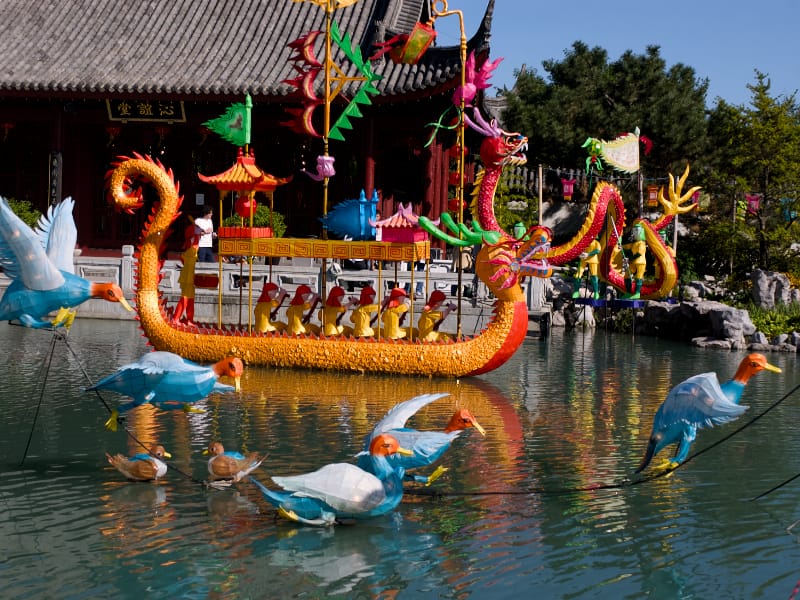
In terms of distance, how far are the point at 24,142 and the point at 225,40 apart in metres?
5.55

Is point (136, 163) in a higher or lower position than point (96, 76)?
lower

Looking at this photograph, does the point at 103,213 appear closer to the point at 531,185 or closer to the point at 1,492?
the point at 531,185

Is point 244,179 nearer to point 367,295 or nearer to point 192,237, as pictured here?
point 192,237

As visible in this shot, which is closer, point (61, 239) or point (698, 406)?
point (698, 406)

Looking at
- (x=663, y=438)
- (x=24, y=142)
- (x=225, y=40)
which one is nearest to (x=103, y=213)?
(x=24, y=142)

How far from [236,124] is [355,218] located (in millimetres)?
2396

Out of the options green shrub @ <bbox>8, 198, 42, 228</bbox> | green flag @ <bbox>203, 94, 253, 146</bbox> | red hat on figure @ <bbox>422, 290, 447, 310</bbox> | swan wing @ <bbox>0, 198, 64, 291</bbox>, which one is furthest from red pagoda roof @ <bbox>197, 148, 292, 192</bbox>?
green shrub @ <bbox>8, 198, 42, 228</bbox>

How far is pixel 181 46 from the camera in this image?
25.6m

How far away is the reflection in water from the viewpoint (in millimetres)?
7715

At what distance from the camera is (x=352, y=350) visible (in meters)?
15.4

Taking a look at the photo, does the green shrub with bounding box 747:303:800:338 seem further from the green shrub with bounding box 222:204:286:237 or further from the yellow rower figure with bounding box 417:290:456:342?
the green shrub with bounding box 222:204:286:237

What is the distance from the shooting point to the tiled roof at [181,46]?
78.3 ft

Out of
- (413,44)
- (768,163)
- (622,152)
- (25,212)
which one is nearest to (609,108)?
(768,163)

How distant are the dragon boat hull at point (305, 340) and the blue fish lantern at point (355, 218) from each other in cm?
145
